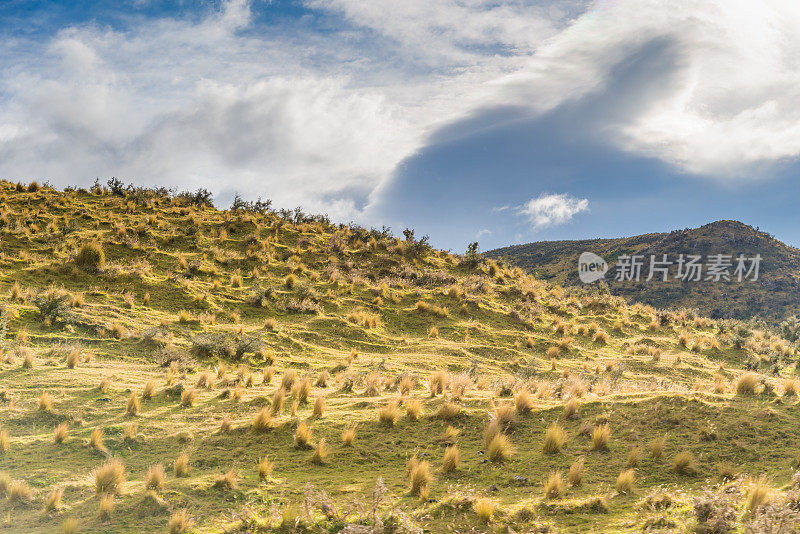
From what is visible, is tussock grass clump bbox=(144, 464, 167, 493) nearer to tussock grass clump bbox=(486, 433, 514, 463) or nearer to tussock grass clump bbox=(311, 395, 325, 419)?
tussock grass clump bbox=(311, 395, 325, 419)

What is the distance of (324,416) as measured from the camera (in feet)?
28.5

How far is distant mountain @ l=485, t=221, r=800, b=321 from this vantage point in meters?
57.2

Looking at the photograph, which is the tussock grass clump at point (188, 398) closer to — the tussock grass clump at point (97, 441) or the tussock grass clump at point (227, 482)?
the tussock grass clump at point (97, 441)

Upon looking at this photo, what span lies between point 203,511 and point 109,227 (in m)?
24.2

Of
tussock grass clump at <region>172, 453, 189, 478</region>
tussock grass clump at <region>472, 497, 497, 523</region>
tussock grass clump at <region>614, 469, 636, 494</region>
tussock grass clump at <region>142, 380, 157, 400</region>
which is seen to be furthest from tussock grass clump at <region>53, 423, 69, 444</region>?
tussock grass clump at <region>614, 469, 636, 494</region>

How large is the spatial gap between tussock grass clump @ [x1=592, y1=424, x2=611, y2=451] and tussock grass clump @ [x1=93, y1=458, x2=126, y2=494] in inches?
274

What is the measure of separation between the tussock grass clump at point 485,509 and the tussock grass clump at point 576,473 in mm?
1382

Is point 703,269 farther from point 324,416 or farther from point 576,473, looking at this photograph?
point 324,416

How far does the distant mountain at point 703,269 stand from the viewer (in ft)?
188

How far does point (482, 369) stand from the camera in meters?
16.4

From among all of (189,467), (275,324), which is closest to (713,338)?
(275,324)

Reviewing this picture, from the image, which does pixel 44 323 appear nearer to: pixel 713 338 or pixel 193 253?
pixel 193 253

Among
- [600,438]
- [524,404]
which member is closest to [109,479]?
[524,404]

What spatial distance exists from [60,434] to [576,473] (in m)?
8.13
